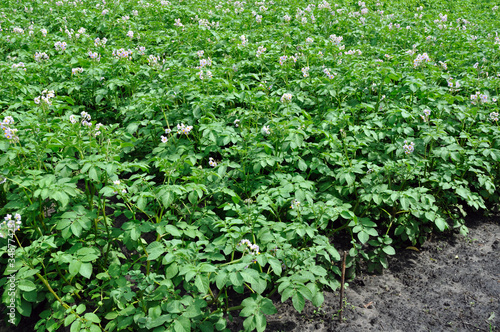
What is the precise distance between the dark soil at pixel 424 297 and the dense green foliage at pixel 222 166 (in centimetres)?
17

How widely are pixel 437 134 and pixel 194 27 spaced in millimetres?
3679

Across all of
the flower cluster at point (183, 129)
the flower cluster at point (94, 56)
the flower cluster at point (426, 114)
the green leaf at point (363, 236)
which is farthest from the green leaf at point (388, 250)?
the flower cluster at point (94, 56)

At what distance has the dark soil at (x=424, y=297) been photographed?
8.95 ft

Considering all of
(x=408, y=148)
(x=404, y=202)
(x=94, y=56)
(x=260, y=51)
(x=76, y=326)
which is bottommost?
(x=76, y=326)

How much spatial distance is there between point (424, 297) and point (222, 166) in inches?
69.2

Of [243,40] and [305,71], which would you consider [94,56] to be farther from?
[305,71]

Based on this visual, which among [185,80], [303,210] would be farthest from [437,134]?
[185,80]

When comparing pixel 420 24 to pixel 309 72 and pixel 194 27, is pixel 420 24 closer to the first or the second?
pixel 309 72

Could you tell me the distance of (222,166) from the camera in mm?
3188

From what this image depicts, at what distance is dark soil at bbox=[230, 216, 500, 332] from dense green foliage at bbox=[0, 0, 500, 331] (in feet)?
0.57

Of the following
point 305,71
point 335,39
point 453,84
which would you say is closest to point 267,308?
point 305,71

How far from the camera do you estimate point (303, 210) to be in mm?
2955

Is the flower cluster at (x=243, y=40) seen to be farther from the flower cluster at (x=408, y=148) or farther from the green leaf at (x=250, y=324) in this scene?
the green leaf at (x=250, y=324)

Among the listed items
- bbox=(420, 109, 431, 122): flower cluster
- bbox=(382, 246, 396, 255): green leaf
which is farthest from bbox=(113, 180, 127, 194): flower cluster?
bbox=(420, 109, 431, 122): flower cluster
